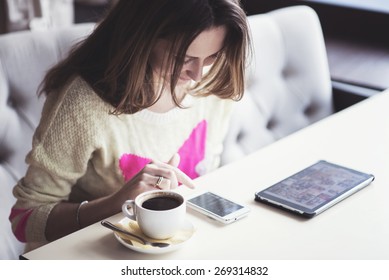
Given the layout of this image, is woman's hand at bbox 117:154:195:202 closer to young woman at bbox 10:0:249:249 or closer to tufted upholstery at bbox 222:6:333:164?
young woman at bbox 10:0:249:249

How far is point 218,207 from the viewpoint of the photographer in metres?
1.07

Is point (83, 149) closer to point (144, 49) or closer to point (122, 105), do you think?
point (122, 105)

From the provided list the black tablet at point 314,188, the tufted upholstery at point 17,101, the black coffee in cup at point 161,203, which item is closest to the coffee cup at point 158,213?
the black coffee in cup at point 161,203

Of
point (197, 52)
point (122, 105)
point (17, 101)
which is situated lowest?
point (17, 101)

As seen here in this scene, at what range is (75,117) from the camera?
1.19 m

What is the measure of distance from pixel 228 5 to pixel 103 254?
19.3 inches

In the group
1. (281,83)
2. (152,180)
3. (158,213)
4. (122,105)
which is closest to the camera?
(158,213)

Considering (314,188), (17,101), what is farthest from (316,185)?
(17,101)

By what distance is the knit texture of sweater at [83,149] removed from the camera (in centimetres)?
118

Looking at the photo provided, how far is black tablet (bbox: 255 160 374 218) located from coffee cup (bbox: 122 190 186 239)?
0.63ft

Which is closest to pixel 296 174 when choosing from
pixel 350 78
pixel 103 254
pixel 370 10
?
pixel 103 254

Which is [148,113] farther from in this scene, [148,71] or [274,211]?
[274,211]

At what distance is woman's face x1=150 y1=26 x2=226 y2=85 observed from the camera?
1.11 meters

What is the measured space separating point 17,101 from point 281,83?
0.84m
